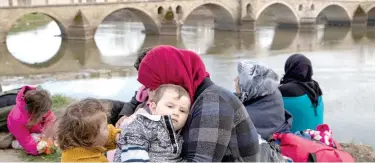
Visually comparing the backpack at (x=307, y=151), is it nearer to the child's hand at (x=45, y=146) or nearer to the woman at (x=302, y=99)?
the woman at (x=302, y=99)

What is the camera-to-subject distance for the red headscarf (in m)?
1.63

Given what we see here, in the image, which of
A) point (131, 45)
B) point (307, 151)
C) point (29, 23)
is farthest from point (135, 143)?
point (29, 23)

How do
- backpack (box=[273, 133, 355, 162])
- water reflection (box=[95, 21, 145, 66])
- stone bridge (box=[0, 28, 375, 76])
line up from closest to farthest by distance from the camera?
1. backpack (box=[273, 133, 355, 162])
2. stone bridge (box=[0, 28, 375, 76])
3. water reflection (box=[95, 21, 145, 66])

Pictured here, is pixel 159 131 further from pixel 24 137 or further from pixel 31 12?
pixel 31 12

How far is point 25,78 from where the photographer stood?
1115 cm

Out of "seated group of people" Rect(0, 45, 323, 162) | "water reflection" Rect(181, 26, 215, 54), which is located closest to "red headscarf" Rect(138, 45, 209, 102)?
"seated group of people" Rect(0, 45, 323, 162)

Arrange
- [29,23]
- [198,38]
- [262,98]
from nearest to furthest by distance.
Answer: [262,98] < [198,38] < [29,23]

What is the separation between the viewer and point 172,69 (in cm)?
163

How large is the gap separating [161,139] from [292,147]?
0.89 metres

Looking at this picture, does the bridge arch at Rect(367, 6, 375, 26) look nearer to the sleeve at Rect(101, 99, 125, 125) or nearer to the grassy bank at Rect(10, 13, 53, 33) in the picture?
the grassy bank at Rect(10, 13, 53, 33)

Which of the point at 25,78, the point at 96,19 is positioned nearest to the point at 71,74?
the point at 25,78

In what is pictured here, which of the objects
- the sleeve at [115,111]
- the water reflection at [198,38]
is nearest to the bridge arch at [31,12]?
the water reflection at [198,38]

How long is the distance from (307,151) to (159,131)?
2.99 ft

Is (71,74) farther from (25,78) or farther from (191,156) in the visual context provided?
(191,156)
